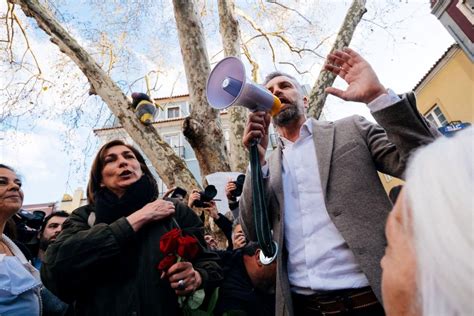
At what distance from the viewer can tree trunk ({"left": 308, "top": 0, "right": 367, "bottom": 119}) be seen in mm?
4727

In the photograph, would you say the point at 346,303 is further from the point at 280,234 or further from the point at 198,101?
the point at 198,101

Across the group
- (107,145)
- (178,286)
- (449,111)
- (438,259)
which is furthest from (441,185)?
(449,111)

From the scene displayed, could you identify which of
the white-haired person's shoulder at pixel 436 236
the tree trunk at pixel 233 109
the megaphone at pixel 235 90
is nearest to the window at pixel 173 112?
the tree trunk at pixel 233 109

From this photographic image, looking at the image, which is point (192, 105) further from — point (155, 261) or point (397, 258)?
point (397, 258)

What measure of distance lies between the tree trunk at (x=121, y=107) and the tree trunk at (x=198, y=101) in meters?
0.33

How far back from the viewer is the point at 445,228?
54 centimetres

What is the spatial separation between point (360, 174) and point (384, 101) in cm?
33

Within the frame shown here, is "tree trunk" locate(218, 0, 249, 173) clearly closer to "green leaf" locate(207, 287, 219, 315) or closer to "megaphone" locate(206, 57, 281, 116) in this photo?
"megaphone" locate(206, 57, 281, 116)

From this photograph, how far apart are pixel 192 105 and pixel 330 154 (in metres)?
3.17

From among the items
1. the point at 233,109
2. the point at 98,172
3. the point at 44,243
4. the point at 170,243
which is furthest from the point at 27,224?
the point at 233,109

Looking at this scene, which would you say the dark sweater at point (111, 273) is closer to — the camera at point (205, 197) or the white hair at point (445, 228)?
the camera at point (205, 197)

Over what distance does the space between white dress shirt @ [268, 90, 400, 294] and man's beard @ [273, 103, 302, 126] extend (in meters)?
0.17

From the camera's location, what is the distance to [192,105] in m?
4.46

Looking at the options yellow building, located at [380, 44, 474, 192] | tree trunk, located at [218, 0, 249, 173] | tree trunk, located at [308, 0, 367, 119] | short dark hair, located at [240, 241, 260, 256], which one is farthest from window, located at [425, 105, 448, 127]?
short dark hair, located at [240, 241, 260, 256]
